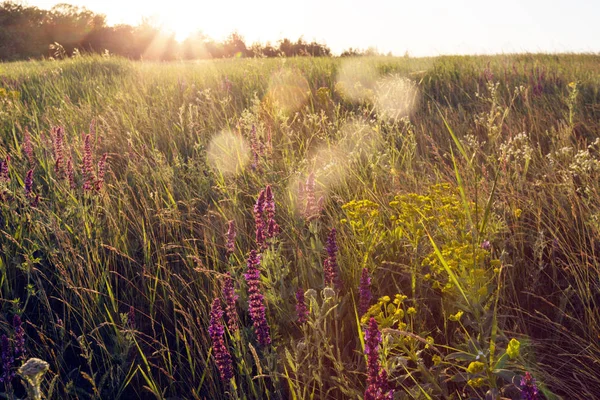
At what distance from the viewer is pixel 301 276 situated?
188 centimetres

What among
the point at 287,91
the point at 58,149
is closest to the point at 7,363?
the point at 58,149

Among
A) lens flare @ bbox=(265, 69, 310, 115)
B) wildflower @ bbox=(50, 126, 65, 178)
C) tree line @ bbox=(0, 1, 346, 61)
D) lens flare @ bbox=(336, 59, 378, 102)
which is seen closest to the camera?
wildflower @ bbox=(50, 126, 65, 178)

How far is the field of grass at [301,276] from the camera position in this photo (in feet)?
4.51

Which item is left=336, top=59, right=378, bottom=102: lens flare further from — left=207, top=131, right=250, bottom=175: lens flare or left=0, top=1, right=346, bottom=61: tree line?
left=0, top=1, right=346, bottom=61: tree line

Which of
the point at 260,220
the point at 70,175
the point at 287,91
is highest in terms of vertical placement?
the point at 287,91

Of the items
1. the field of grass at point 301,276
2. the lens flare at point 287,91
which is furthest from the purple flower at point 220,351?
the lens flare at point 287,91

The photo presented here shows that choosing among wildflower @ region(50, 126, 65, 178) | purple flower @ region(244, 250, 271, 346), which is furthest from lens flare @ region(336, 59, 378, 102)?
purple flower @ region(244, 250, 271, 346)

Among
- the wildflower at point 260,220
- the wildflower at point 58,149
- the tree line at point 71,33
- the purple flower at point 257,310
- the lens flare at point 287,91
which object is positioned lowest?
the purple flower at point 257,310

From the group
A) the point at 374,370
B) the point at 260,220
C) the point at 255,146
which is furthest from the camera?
the point at 255,146

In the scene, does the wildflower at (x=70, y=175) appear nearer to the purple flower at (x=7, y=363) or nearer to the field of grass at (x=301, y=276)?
the field of grass at (x=301, y=276)

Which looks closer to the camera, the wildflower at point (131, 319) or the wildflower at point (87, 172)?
the wildflower at point (131, 319)

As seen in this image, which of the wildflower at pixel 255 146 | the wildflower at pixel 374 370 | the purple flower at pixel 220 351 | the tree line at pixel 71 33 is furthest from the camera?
the tree line at pixel 71 33

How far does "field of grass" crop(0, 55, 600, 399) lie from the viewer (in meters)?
1.38

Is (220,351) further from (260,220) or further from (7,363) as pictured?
(7,363)
